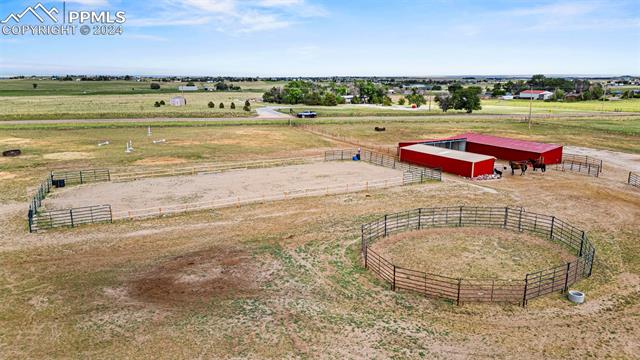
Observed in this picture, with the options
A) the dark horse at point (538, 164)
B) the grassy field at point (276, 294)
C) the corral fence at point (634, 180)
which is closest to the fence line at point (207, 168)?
the grassy field at point (276, 294)

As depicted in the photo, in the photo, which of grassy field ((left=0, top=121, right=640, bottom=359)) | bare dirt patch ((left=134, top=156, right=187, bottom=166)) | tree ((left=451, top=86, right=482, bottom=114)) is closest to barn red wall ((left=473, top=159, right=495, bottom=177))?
grassy field ((left=0, top=121, right=640, bottom=359))

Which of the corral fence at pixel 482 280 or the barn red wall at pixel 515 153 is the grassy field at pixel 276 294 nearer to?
the corral fence at pixel 482 280

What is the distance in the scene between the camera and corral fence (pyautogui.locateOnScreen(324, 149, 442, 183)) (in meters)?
39.2

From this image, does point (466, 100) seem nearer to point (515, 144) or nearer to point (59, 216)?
point (515, 144)

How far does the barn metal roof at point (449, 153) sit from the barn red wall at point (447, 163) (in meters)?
0.39

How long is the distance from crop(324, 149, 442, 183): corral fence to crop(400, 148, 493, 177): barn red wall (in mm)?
760

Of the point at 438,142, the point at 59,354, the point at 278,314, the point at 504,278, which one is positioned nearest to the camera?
the point at 59,354

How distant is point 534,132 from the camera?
240 ft

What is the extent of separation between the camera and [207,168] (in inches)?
1658

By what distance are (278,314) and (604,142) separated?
6398cm

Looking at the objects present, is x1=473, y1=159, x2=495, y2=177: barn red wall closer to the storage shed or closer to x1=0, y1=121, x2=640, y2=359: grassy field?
the storage shed

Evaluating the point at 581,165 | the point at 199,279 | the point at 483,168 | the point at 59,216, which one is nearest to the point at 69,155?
the point at 59,216

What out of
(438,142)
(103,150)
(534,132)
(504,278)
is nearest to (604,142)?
(534,132)

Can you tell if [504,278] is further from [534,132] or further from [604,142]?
[534,132]
